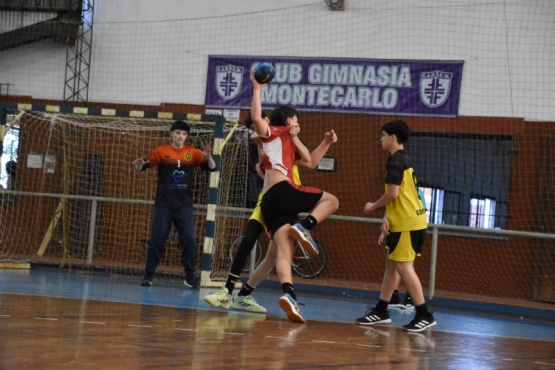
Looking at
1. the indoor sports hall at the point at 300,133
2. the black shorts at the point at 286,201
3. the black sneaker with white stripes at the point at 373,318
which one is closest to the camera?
the black shorts at the point at 286,201

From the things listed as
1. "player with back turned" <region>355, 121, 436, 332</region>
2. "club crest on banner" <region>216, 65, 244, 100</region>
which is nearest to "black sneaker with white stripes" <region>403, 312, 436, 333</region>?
"player with back turned" <region>355, 121, 436, 332</region>

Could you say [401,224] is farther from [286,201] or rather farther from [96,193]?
[96,193]

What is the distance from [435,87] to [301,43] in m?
2.59

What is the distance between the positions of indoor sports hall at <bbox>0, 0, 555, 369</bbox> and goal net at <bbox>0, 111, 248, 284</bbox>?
0.13ft

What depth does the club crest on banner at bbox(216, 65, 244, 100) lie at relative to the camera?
1727 cm

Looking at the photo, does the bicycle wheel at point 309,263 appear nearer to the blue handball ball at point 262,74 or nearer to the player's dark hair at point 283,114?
the player's dark hair at point 283,114

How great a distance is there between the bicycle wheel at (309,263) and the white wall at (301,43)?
3407mm

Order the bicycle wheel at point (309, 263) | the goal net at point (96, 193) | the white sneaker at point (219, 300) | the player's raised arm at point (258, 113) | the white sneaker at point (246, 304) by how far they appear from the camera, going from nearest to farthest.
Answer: the player's raised arm at point (258, 113) < the white sneaker at point (219, 300) < the white sneaker at point (246, 304) < the goal net at point (96, 193) < the bicycle wheel at point (309, 263)

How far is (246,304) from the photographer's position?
9.35 metres

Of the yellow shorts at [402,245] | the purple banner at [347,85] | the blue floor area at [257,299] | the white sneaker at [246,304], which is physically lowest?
the blue floor area at [257,299]

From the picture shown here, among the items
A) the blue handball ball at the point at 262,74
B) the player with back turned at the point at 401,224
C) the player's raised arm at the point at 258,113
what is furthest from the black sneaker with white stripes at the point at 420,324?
the blue handball ball at the point at 262,74

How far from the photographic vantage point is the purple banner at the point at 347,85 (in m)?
16.1

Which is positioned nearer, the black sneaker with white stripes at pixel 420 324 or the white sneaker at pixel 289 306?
the white sneaker at pixel 289 306

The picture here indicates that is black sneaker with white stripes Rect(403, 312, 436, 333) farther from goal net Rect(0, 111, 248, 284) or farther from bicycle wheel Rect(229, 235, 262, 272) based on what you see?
goal net Rect(0, 111, 248, 284)
